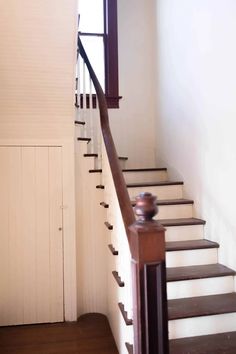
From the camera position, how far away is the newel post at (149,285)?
1.22 m

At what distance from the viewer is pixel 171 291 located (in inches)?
90.7

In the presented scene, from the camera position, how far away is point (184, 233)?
9.16 feet

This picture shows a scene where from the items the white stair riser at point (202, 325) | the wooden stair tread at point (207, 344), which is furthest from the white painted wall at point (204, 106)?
the wooden stair tread at point (207, 344)

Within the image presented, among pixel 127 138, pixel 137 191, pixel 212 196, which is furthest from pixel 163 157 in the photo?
pixel 212 196

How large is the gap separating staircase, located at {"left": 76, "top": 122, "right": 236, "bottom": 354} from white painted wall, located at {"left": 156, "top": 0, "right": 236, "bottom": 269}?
0.14 meters

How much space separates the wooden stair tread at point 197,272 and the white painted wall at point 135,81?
2.13m

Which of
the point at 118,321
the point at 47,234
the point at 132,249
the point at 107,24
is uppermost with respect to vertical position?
the point at 107,24

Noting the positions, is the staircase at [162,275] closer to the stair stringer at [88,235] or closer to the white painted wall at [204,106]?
the stair stringer at [88,235]

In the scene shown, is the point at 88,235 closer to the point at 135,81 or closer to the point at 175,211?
the point at 175,211

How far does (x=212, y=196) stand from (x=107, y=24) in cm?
285

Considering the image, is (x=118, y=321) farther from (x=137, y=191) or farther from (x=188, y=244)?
(x=137, y=191)

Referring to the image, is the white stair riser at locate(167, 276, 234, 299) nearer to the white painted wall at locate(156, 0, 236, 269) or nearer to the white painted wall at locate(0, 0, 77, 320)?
the white painted wall at locate(156, 0, 236, 269)

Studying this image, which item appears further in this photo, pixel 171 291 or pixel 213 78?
pixel 213 78

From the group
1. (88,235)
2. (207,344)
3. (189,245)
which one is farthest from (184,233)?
(88,235)
